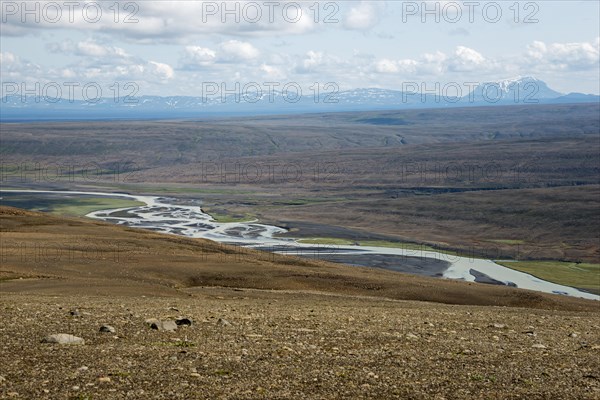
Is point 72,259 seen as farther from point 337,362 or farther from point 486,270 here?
point 486,270

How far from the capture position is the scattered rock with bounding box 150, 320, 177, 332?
59.3 ft

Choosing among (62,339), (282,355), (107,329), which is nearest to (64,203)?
(107,329)

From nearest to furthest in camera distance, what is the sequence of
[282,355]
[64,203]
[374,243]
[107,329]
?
[282,355]
[107,329]
[374,243]
[64,203]

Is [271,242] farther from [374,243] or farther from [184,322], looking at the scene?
[184,322]

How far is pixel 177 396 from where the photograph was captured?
42.5 ft

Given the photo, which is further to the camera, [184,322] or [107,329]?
[184,322]

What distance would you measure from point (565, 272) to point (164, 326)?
5490cm

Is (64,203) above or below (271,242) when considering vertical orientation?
above

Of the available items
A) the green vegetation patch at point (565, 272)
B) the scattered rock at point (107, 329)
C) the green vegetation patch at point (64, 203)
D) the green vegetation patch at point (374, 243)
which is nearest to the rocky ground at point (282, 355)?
the scattered rock at point (107, 329)

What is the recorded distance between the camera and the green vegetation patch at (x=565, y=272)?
61.6m

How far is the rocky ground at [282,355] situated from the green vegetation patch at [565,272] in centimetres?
3978

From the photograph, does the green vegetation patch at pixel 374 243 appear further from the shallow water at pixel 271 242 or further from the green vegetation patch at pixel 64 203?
the green vegetation patch at pixel 64 203

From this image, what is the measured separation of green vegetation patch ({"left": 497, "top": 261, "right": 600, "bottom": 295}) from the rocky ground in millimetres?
39779

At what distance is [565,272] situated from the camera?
220 feet
